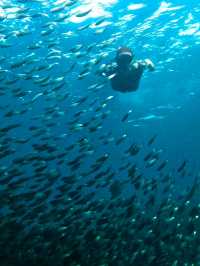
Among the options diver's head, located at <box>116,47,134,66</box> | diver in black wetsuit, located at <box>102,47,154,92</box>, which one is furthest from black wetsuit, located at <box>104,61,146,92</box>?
diver's head, located at <box>116,47,134,66</box>

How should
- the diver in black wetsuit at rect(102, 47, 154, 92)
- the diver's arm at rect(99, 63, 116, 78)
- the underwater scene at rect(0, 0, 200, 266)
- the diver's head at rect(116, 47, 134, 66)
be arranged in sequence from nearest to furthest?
the diver's head at rect(116, 47, 134, 66)
the diver in black wetsuit at rect(102, 47, 154, 92)
the diver's arm at rect(99, 63, 116, 78)
the underwater scene at rect(0, 0, 200, 266)

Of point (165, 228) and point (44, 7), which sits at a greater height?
point (44, 7)

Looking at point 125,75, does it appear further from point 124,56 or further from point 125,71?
point 124,56

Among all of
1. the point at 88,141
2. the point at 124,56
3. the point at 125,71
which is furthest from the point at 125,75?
the point at 88,141

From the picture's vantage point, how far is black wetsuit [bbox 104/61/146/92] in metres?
15.0

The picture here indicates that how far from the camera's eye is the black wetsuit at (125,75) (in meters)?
15.0

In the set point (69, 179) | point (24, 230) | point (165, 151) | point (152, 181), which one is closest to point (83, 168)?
point (165, 151)

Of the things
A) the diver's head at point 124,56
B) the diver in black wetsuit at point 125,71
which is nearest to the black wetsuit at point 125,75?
the diver in black wetsuit at point 125,71

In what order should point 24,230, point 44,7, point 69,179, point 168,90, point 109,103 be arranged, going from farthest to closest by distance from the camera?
point 168,90 < point 109,103 < point 24,230 < point 44,7 < point 69,179

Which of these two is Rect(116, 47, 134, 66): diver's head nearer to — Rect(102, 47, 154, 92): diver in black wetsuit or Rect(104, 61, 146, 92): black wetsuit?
Rect(102, 47, 154, 92): diver in black wetsuit

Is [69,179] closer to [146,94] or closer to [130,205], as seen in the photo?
[130,205]

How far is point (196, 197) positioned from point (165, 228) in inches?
295

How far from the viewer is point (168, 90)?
24.0 meters

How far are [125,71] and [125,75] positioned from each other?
0.32 metres
